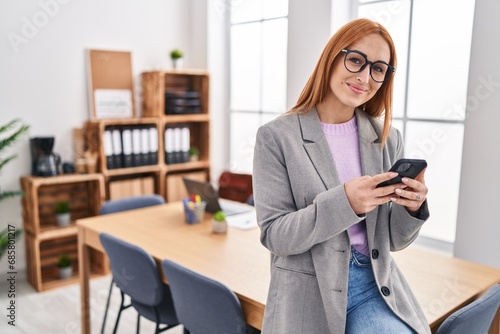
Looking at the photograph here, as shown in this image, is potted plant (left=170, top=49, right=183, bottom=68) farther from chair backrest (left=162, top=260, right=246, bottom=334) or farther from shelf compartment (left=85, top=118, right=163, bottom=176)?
chair backrest (left=162, top=260, right=246, bottom=334)

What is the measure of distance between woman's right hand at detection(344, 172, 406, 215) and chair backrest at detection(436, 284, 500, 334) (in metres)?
0.55

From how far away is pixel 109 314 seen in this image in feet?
10.6

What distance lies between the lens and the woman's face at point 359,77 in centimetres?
127

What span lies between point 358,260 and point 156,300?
44.8 inches

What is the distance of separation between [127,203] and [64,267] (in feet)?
3.51

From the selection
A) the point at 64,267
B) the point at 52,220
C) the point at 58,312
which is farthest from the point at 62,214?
the point at 58,312

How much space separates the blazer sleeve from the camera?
1184 mm

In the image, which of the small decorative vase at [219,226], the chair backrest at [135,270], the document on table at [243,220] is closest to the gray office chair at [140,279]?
the chair backrest at [135,270]

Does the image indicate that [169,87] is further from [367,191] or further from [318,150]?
[367,191]

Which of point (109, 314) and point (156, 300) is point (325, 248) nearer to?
point (156, 300)

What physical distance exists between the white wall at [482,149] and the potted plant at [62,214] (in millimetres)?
2948

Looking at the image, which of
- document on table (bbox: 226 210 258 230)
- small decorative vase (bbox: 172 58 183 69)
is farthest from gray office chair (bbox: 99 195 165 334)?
small decorative vase (bbox: 172 58 183 69)

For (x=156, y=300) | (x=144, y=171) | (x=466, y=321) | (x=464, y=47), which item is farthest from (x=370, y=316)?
(x=144, y=171)

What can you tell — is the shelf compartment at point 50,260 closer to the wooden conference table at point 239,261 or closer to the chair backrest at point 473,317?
the wooden conference table at point 239,261
